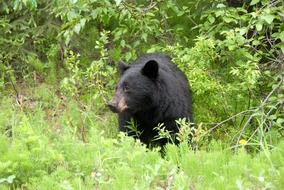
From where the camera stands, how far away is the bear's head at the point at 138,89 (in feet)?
21.2

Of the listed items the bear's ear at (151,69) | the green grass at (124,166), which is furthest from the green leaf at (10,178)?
the bear's ear at (151,69)

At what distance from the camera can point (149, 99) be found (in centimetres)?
660

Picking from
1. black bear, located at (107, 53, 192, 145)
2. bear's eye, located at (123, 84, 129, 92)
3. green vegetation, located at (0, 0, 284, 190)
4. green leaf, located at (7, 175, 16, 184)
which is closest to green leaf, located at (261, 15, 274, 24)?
green vegetation, located at (0, 0, 284, 190)

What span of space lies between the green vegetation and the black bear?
0.34 m

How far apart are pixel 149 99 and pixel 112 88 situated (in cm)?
210

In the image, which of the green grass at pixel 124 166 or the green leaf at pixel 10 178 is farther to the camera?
the green leaf at pixel 10 178

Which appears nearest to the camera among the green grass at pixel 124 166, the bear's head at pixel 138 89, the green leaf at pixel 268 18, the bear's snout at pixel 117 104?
the green grass at pixel 124 166

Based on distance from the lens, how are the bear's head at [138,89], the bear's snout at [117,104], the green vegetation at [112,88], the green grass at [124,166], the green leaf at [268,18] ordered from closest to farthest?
the green grass at [124,166] → the green vegetation at [112,88] → the green leaf at [268,18] → the bear's snout at [117,104] → the bear's head at [138,89]

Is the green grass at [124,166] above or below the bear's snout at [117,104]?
below

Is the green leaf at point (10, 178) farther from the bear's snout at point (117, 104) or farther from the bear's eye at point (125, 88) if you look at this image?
the bear's eye at point (125, 88)

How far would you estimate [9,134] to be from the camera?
6633 mm

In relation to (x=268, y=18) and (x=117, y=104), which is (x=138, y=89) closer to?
(x=117, y=104)

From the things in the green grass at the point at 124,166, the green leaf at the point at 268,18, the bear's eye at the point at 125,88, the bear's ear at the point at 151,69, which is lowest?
the green grass at the point at 124,166

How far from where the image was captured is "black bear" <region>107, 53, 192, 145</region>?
256 inches
